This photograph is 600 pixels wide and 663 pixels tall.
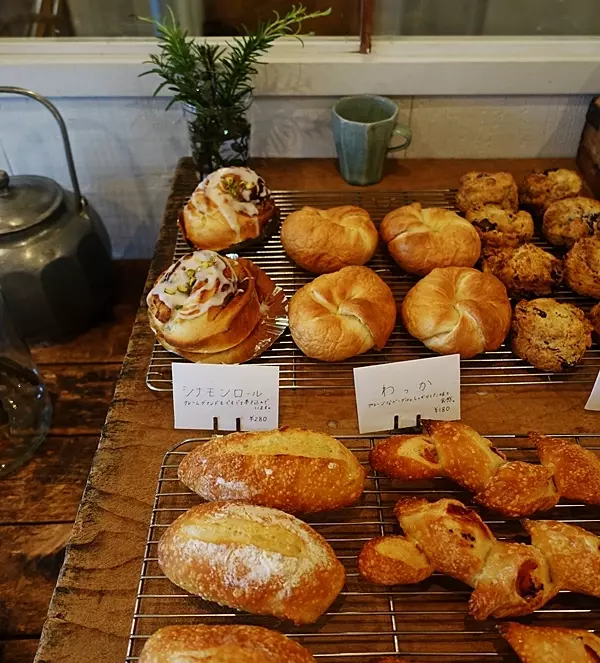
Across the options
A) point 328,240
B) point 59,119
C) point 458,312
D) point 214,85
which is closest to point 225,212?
point 328,240

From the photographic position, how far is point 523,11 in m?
1.90

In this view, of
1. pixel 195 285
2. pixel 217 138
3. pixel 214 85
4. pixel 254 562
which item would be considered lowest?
pixel 254 562

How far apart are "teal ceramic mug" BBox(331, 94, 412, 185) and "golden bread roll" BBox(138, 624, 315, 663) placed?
1.32 meters

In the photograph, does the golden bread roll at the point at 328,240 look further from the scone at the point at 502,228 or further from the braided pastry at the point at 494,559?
the braided pastry at the point at 494,559

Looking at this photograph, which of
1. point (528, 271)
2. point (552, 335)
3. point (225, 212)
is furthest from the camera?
point (225, 212)

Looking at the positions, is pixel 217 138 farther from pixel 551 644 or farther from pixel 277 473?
pixel 551 644

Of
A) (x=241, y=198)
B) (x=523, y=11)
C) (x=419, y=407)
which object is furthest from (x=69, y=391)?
(x=523, y=11)

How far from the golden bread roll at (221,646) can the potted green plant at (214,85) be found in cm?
129

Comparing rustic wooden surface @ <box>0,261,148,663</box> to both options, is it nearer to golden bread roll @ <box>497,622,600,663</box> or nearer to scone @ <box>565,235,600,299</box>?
golden bread roll @ <box>497,622,600,663</box>

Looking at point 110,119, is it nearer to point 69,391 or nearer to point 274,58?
point 274,58

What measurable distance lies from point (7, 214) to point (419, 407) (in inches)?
49.3

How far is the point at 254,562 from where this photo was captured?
3.04 ft

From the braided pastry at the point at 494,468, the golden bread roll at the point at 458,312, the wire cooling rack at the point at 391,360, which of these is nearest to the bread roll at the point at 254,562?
the braided pastry at the point at 494,468

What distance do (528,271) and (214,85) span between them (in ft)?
3.17
